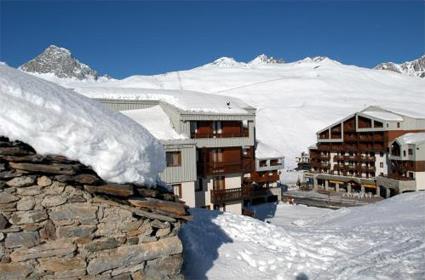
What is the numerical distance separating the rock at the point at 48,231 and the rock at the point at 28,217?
0.11 meters

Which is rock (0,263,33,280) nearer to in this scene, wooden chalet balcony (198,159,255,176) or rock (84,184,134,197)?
rock (84,184,134,197)

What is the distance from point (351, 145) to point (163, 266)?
5573 cm

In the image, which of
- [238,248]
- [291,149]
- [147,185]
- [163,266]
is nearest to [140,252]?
[163,266]

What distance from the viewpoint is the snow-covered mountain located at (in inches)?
4114

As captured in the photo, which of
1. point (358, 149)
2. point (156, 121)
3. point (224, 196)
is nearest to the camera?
point (156, 121)

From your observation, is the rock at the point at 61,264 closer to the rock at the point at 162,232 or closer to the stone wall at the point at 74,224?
the stone wall at the point at 74,224

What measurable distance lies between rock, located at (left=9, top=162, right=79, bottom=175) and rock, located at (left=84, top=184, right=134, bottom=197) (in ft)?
1.32

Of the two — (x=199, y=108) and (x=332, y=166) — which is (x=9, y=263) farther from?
(x=332, y=166)

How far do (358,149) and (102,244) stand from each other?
55.5m

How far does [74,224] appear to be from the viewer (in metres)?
6.61

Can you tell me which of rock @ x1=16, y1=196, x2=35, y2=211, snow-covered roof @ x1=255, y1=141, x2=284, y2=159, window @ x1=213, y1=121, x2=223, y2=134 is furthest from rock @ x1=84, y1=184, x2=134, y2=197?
snow-covered roof @ x1=255, y1=141, x2=284, y2=159

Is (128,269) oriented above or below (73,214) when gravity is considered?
below

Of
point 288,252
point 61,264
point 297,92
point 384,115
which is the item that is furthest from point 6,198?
point 297,92

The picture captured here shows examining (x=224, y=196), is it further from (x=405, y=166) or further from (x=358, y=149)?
(x=358, y=149)
